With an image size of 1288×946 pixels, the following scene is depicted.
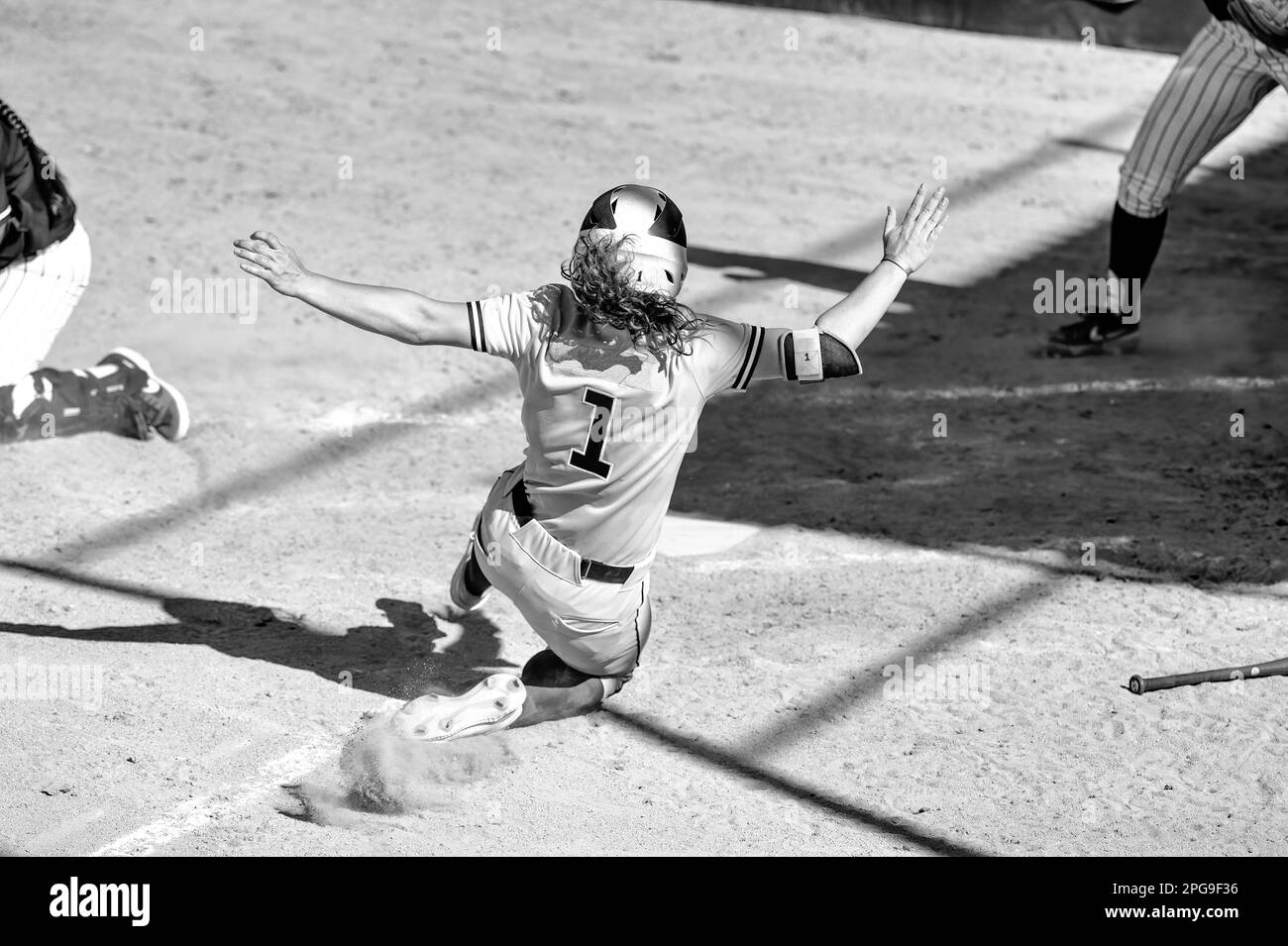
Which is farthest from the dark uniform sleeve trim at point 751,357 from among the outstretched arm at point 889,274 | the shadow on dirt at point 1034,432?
the shadow on dirt at point 1034,432

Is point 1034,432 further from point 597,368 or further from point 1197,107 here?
point 597,368

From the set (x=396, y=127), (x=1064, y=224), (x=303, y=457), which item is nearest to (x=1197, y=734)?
(x=303, y=457)

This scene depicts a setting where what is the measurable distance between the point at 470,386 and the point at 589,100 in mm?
3845

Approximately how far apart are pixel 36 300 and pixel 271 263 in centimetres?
241

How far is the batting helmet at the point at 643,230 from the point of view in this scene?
11.9 ft

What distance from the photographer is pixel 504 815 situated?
3.79m

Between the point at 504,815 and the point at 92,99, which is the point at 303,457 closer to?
the point at 504,815

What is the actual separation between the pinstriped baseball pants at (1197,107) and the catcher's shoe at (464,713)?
13.2 feet

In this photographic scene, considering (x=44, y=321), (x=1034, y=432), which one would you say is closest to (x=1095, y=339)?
(x=1034, y=432)

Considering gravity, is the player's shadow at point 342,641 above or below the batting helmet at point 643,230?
below

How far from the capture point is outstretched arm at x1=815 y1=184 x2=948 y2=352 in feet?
12.2

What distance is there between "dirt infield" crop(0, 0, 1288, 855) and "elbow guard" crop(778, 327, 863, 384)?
3.44ft

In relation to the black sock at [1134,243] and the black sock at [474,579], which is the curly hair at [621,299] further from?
the black sock at [1134,243]

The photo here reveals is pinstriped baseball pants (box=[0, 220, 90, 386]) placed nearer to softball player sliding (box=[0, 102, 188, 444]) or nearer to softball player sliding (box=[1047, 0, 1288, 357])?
softball player sliding (box=[0, 102, 188, 444])
